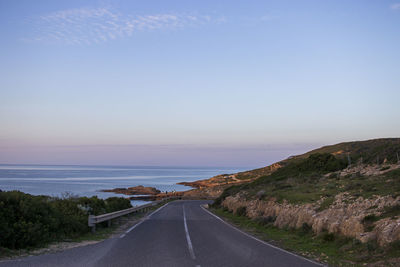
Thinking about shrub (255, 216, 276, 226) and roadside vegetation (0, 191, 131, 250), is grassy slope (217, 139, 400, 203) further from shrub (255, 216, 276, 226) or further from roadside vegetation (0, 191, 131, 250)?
roadside vegetation (0, 191, 131, 250)

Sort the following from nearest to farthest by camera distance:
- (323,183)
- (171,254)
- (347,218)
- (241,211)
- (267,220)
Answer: (171,254), (347,218), (267,220), (241,211), (323,183)

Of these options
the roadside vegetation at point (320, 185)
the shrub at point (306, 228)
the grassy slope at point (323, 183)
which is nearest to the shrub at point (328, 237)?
the shrub at point (306, 228)

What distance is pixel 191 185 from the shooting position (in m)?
127

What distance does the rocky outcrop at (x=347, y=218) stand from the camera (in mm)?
11195

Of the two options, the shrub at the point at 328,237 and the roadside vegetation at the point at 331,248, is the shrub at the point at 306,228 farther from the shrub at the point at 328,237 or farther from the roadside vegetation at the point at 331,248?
the shrub at the point at 328,237

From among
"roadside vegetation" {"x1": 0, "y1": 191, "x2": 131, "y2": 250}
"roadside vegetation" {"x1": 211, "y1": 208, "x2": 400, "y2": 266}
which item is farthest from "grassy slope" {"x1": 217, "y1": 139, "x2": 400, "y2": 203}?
"roadside vegetation" {"x1": 0, "y1": 191, "x2": 131, "y2": 250}

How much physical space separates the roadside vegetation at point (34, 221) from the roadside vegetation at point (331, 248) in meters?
7.79

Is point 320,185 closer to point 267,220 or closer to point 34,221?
point 267,220

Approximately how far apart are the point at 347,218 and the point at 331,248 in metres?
2.06

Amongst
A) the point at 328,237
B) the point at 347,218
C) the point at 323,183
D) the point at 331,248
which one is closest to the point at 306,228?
the point at 347,218

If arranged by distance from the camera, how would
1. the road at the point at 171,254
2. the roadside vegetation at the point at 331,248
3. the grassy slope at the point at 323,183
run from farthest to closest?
the grassy slope at the point at 323,183, the roadside vegetation at the point at 331,248, the road at the point at 171,254

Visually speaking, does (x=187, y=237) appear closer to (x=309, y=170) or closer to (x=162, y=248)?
(x=162, y=248)

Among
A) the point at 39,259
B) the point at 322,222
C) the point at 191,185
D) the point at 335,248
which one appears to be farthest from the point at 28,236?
the point at 191,185

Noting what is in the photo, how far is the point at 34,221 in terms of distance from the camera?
40.9ft
